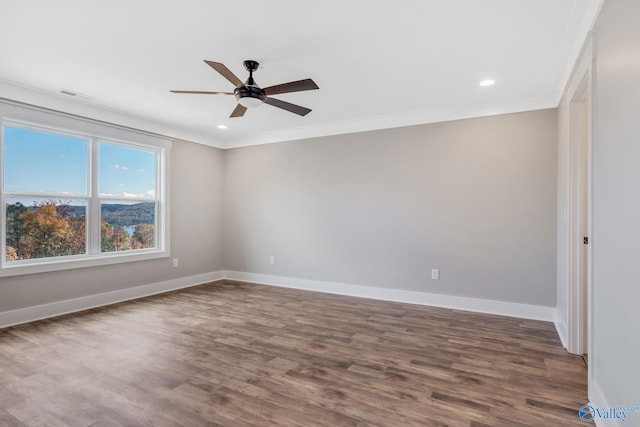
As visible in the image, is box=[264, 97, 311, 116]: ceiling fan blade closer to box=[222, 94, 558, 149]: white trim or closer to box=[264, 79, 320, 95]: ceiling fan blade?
box=[264, 79, 320, 95]: ceiling fan blade

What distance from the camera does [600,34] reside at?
1828 millimetres

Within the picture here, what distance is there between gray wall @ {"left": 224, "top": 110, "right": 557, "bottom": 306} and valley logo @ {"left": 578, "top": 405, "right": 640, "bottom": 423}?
1.96 m

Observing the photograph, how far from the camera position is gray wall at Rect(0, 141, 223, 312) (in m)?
3.54

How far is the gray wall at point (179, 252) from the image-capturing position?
11.6 feet

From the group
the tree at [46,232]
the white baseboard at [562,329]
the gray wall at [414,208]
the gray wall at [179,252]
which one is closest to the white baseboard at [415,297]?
the gray wall at [414,208]

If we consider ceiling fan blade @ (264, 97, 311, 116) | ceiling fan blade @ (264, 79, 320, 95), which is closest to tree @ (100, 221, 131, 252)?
ceiling fan blade @ (264, 97, 311, 116)

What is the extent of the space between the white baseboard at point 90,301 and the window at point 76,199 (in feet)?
1.40

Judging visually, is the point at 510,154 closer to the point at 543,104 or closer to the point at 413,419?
the point at 543,104

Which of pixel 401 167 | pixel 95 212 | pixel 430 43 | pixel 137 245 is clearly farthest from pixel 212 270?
pixel 430 43

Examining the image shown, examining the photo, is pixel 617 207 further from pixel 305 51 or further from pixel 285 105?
pixel 285 105

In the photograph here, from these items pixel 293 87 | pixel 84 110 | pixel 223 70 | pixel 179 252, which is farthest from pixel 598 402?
pixel 84 110

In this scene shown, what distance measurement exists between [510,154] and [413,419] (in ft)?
10.5

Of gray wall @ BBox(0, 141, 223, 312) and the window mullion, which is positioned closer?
gray wall @ BBox(0, 141, 223, 312)

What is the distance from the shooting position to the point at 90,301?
3990 millimetres
